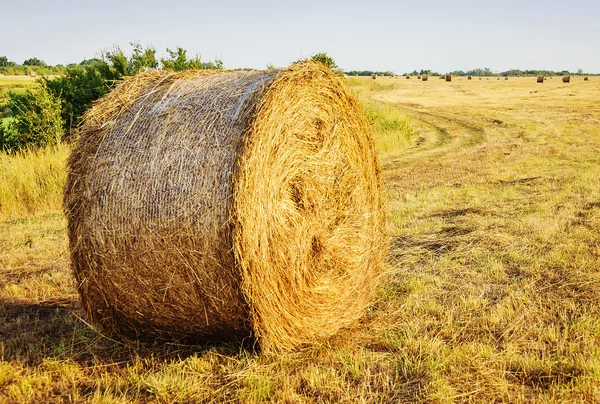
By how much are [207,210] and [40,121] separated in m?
10.3

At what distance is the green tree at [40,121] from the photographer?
1267cm

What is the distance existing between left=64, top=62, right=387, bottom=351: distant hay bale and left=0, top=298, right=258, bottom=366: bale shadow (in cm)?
12

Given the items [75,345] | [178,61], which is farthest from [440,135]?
[75,345]

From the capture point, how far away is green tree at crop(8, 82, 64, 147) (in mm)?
12672

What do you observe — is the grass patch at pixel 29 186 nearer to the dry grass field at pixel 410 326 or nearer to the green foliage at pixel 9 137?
the dry grass field at pixel 410 326

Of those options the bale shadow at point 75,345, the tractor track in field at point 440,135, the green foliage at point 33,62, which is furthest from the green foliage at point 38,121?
the green foliage at point 33,62

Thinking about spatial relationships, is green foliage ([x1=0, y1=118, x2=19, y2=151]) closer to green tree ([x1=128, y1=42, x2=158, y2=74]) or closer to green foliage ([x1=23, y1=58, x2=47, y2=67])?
green tree ([x1=128, y1=42, x2=158, y2=74])

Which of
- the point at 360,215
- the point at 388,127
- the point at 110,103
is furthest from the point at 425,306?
the point at 388,127

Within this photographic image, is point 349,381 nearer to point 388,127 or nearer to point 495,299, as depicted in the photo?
point 495,299

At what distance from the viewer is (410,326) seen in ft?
16.2

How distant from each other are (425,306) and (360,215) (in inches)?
43.9

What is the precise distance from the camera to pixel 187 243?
414 cm

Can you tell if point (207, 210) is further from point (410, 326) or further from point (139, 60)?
point (139, 60)

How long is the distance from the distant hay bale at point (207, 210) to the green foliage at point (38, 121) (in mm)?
8410
